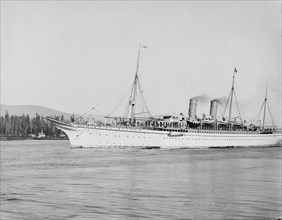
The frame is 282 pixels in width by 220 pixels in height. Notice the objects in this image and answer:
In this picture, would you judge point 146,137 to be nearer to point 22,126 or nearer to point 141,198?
point 141,198

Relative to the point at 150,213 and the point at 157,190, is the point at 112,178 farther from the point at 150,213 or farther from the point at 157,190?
the point at 150,213

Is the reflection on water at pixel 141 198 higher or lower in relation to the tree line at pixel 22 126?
lower

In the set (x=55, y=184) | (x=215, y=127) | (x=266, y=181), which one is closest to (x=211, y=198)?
(x=266, y=181)

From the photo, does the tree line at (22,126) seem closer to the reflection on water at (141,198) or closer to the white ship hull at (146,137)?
the white ship hull at (146,137)

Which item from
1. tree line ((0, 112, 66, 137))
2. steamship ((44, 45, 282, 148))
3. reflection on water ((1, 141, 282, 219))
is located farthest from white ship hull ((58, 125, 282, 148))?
tree line ((0, 112, 66, 137))

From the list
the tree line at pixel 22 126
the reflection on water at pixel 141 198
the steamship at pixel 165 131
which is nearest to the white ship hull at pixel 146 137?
the steamship at pixel 165 131

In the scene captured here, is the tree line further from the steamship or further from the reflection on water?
the reflection on water

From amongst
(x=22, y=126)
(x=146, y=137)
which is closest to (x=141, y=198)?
(x=146, y=137)
